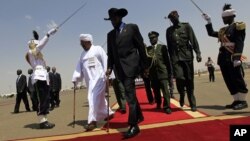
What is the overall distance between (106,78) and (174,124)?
2.14 meters

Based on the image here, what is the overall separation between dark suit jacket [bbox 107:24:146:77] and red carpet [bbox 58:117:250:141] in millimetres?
1163

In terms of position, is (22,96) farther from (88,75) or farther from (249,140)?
(249,140)

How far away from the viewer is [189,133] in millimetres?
5996

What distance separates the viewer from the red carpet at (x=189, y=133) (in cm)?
568

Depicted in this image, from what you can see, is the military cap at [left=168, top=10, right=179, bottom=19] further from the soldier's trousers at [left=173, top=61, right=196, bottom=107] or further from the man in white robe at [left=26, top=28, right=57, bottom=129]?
the man in white robe at [left=26, top=28, right=57, bottom=129]

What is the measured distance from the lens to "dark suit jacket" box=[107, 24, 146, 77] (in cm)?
696

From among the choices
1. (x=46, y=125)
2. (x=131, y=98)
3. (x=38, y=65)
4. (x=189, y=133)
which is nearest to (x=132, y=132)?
(x=131, y=98)

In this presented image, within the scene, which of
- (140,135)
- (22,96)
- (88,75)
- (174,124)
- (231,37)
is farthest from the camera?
(22,96)

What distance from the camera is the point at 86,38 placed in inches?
335

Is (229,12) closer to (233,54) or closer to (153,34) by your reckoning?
(233,54)

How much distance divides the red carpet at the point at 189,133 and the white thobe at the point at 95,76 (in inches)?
63.8

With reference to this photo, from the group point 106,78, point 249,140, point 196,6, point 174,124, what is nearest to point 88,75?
point 106,78

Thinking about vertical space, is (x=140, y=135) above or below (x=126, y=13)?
below

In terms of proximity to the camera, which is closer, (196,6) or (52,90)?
(196,6)
